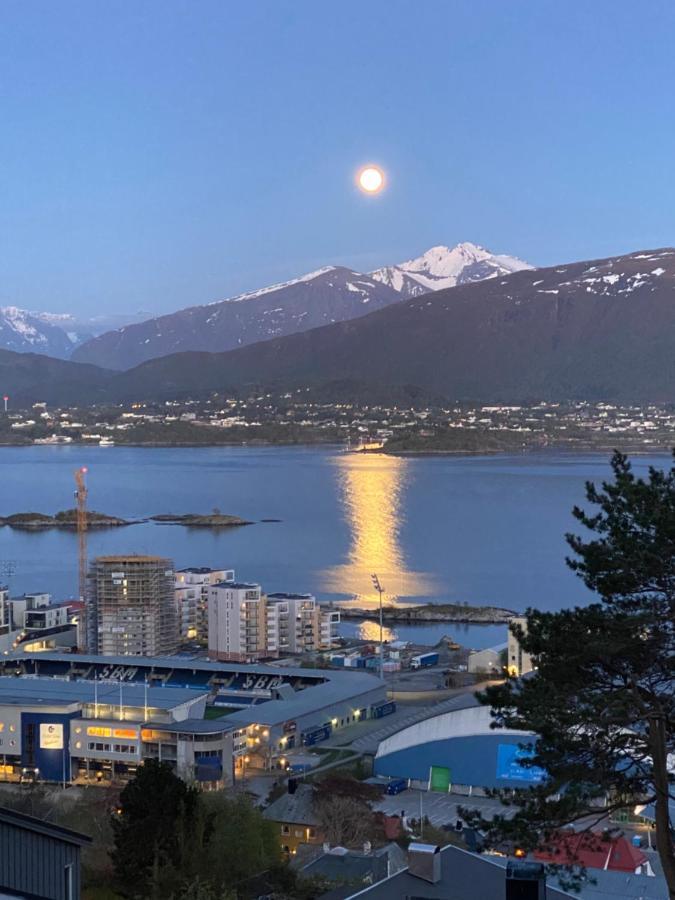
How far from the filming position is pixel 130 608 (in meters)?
7.09

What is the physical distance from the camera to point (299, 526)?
46.7 ft

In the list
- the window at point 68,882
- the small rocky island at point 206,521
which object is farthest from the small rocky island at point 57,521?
the window at point 68,882

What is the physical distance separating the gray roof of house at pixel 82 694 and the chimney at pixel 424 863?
3.02 meters

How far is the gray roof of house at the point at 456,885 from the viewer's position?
1717 millimetres

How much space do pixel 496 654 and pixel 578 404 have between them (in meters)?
34.6

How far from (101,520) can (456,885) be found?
13289 millimetres

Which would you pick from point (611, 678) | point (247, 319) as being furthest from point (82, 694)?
point (247, 319)

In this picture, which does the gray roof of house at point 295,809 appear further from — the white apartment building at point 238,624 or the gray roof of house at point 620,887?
the white apartment building at point 238,624

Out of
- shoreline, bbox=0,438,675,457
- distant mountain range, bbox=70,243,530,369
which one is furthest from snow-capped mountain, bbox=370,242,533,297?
shoreline, bbox=0,438,675,457

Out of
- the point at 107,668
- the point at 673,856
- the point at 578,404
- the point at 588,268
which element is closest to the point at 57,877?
the point at 673,856

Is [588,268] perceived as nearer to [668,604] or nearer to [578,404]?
[578,404]

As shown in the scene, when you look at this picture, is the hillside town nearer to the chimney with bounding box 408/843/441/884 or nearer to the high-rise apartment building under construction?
the high-rise apartment building under construction

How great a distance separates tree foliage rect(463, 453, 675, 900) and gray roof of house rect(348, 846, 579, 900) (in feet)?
0.29

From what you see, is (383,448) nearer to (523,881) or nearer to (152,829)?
(152,829)
